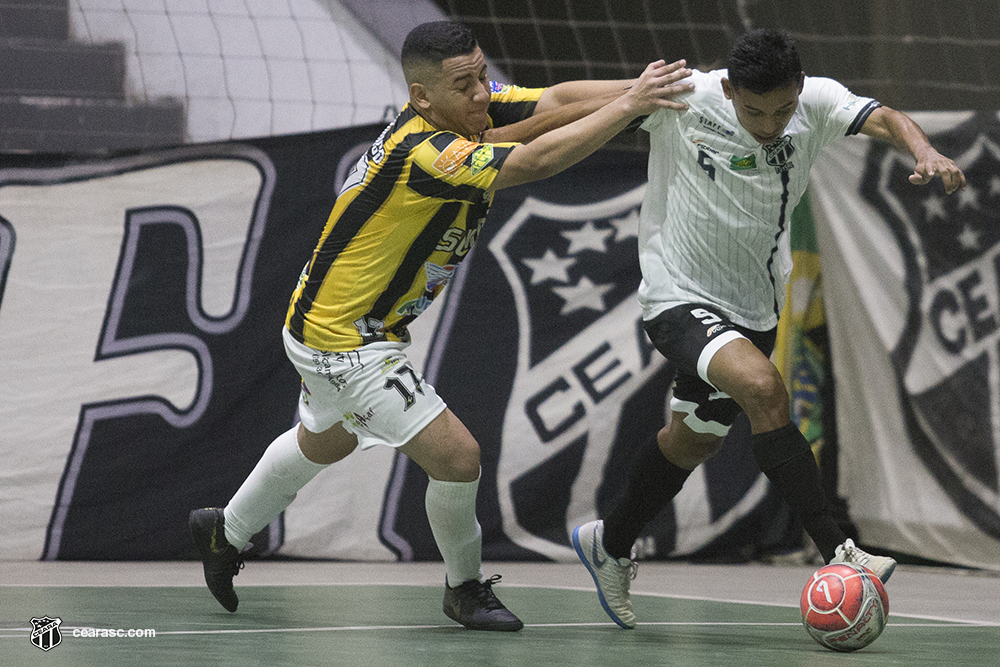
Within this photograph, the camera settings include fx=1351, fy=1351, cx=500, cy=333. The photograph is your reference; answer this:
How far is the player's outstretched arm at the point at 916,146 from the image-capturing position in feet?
12.6

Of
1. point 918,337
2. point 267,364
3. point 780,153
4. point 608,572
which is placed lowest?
point 918,337

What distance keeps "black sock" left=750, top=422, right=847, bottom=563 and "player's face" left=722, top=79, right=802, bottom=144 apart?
0.93 meters

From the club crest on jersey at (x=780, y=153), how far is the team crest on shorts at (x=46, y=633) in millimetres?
2608

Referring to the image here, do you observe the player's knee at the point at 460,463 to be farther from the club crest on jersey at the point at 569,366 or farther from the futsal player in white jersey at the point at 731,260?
the club crest on jersey at the point at 569,366

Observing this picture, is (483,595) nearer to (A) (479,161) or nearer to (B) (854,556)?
(B) (854,556)

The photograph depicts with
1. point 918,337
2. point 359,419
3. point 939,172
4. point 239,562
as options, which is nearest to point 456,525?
point 359,419

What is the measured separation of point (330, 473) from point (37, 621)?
290cm

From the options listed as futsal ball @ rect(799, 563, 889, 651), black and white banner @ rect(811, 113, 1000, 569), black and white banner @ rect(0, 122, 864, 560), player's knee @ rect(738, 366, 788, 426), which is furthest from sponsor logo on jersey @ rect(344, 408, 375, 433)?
black and white banner @ rect(811, 113, 1000, 569)

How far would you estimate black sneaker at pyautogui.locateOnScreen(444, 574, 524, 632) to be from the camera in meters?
4.39

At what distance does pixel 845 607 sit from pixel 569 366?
3.62 metres

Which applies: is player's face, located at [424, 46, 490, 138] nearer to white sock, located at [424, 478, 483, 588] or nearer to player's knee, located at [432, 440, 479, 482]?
player's knee, located at [432, 440, 479, 482]

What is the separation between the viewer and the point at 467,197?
4215 millimetres

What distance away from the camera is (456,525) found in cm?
448

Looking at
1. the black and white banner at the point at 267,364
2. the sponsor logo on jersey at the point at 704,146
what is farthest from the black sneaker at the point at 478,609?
the black and white banner at the point at 267,364
